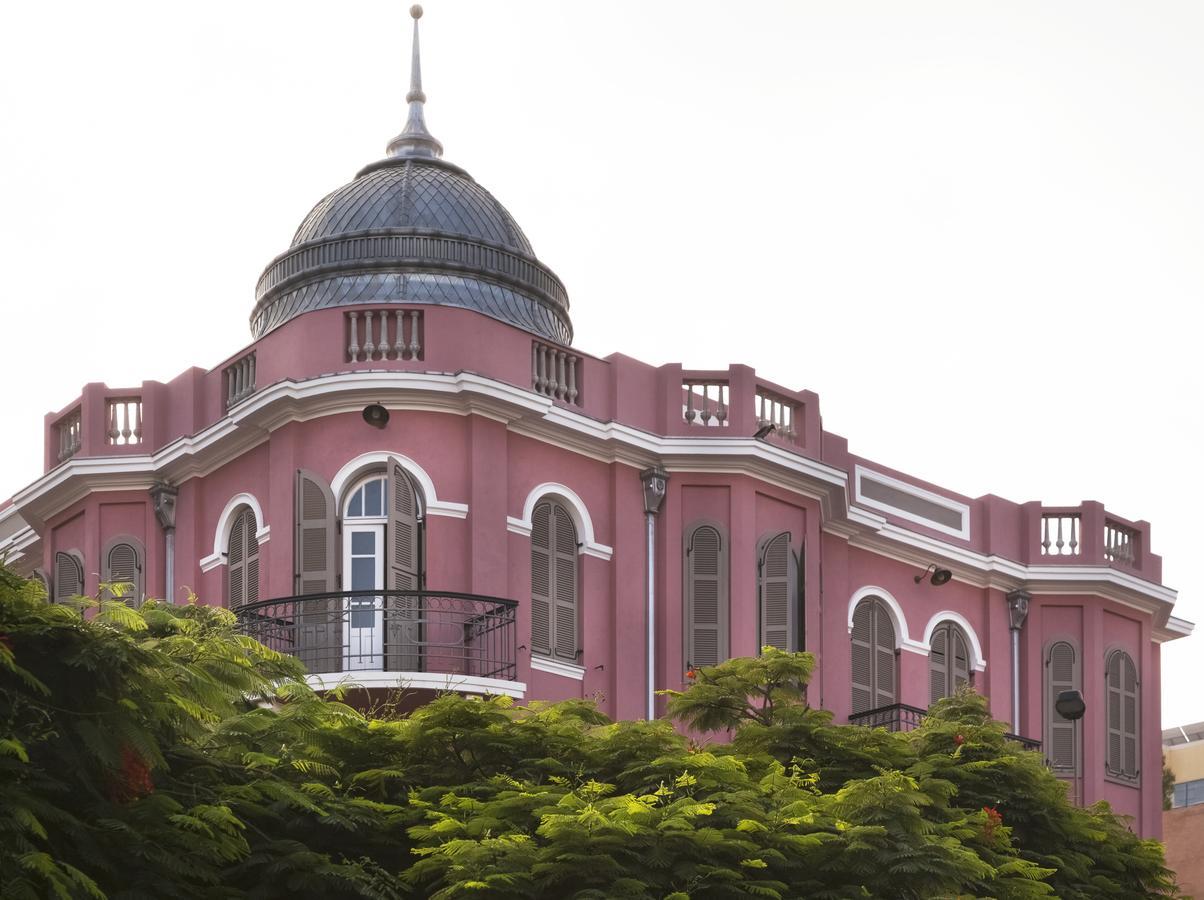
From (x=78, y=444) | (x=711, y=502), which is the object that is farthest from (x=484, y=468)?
(x=78, y=444)

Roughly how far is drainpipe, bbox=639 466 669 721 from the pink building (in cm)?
3

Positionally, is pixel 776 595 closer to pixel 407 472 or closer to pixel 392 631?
pixel 407 472

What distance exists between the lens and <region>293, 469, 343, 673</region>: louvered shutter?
27016mm

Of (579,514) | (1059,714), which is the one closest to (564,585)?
(579,514)

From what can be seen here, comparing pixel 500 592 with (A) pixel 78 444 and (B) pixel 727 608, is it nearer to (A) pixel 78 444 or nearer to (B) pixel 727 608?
(B) pixel 727 608

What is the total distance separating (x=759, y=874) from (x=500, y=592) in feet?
26.8

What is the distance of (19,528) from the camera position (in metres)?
32.8

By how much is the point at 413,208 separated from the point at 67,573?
6.08m

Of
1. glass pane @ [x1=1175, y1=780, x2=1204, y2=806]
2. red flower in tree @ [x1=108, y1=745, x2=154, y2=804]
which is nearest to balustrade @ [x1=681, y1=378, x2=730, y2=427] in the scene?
red flower in tree @ [x1=108, y1=745, x2=154, y2=804]

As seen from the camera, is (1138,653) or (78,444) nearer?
(78,444)

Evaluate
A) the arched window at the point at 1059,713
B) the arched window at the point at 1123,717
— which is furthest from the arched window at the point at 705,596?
the arched window at the point at 1123,717

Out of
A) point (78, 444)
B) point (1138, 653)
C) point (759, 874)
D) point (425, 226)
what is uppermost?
point (425, 226)

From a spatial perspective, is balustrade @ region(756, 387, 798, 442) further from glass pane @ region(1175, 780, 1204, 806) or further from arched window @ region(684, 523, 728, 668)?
glass pane @ region(1175, 780, 1204, 806)

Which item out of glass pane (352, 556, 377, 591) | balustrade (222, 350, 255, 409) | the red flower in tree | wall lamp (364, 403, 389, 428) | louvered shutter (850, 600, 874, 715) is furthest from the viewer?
louvered shutter (850, 600, 874, 715)
